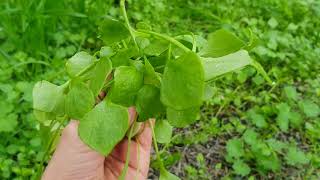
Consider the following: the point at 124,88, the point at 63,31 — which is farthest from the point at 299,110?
the point at 124,88

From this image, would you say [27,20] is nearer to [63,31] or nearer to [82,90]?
[63,31]

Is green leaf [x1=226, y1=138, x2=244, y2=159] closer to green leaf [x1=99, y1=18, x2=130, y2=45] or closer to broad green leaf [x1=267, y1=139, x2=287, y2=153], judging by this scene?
broad green leaf [x1=267, y1=139, x2=287, y2=153]

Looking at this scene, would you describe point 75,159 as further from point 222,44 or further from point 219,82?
point 219,82

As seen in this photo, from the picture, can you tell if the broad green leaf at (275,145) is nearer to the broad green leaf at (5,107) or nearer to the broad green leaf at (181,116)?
the broad green leaf at (5,107)

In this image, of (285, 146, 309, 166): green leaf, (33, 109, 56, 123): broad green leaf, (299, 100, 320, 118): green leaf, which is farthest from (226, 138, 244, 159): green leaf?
(33, 109, 56, 123): broad green leaf

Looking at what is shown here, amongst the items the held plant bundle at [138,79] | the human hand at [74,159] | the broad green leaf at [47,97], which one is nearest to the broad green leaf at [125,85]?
the held plant bundle at [138,79]

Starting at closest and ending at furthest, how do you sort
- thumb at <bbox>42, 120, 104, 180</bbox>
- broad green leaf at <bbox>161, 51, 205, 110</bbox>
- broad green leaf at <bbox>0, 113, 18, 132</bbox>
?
1. broad green leaf at <bbox>161, 51, 205, 110</bbox>
2. thumb at <bbox>42, 120, 104, 180</bbox>
3. broad green leaf at <bbox>0, 113, 18, 132</bbox>
